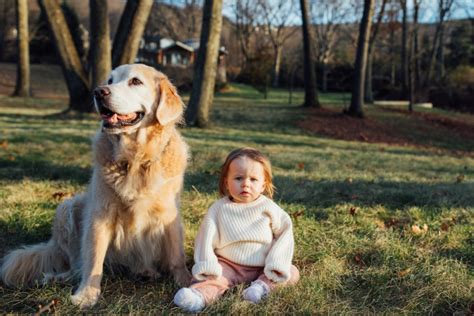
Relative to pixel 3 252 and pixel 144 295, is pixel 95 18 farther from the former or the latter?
pixel 144 295

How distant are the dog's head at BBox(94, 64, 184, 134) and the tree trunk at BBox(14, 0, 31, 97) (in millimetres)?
19849

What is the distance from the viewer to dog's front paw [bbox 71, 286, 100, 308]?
2.70m

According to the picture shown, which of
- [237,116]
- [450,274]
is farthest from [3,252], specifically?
[237,116]

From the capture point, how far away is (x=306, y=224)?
4.30 m

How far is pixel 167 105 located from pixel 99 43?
30.9 feet

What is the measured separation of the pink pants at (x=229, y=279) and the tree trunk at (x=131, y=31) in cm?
925

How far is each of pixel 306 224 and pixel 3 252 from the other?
264cm

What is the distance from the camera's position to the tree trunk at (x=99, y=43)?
11.6 metres

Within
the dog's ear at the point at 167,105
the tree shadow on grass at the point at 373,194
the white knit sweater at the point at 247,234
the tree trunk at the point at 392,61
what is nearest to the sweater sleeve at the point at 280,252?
the white knit sweater at the point at 247,234

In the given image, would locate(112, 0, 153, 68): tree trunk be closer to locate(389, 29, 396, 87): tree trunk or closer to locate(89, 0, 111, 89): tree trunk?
locate(89, 0, 111, 89): tree trunk

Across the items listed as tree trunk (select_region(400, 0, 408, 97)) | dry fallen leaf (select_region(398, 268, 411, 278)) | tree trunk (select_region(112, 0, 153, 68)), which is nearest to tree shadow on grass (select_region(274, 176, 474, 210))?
dry fallen leaf (select_region(398, 268, 411, 278))

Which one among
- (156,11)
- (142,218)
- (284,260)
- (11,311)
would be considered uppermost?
(156,11)

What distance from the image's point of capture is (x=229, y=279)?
2996mm

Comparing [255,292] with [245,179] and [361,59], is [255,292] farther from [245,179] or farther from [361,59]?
[361,59]
